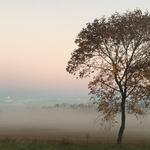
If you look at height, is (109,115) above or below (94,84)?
below

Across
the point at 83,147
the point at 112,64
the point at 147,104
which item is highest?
the point at 112,64

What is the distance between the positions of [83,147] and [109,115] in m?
11.1

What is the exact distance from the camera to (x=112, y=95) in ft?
179

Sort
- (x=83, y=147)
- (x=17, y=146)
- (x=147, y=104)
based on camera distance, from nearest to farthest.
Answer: (x=17, y=146)
(x=83, y=147)
(x=147, y=104)

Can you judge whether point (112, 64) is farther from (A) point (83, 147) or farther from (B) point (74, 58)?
(A) point (83, 147)

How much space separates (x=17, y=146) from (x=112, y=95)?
663 inches

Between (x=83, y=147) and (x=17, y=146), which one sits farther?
(x=83, y=147)

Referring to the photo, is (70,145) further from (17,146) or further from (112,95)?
(112,95)

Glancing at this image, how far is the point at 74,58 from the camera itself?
55.9 metres

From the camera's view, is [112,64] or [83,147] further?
[112,64]

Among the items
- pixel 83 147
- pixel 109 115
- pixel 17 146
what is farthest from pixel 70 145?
pixel 109 115

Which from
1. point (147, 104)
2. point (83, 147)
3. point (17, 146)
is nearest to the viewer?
point (17, 146)

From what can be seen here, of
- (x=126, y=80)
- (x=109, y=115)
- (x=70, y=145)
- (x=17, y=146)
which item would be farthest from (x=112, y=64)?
(x=17, y=146)

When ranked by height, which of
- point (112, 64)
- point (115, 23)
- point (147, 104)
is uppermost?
point (115, 23)
